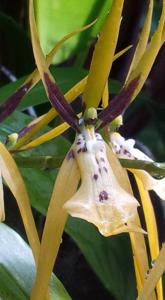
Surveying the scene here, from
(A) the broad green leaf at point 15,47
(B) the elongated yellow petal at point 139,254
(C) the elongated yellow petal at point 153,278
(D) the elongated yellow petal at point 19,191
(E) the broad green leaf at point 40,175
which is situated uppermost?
(A) the broad green leaf at point 15,47

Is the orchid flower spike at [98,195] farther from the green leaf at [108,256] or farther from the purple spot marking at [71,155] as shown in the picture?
the green leaf at [108,256]

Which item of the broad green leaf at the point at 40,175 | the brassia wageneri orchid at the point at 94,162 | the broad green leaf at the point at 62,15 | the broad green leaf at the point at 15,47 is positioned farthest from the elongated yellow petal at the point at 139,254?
the broad green leaf at the point at 15,47

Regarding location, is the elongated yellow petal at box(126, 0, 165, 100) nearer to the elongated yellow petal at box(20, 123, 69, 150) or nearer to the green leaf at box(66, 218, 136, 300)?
the elongated yellow petal at box(20, 123, 69, 150)

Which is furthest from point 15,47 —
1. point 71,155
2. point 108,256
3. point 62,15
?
point 71,155

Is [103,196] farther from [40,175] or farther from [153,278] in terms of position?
[40,175]

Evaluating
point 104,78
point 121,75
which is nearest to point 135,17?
point 121,75

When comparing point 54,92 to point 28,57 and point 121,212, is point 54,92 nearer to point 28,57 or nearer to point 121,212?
point 121,212
